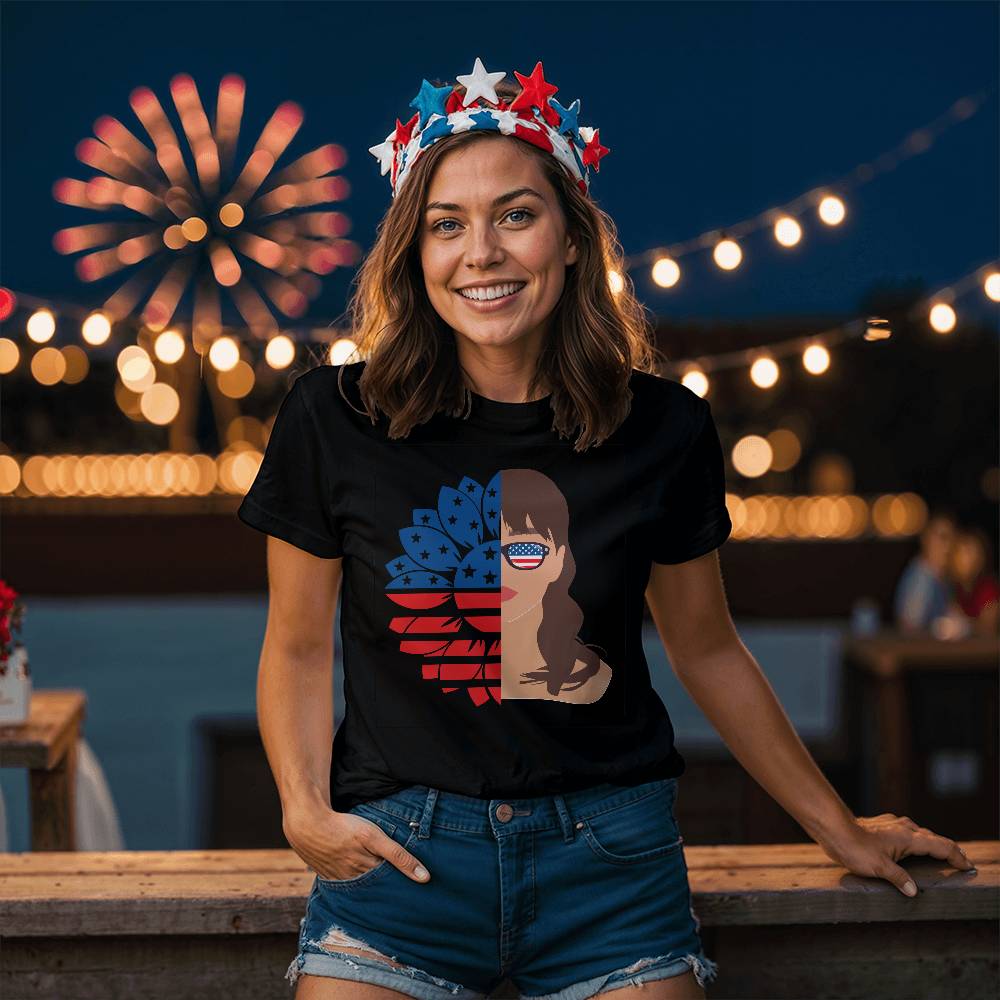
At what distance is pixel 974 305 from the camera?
4.81 metres

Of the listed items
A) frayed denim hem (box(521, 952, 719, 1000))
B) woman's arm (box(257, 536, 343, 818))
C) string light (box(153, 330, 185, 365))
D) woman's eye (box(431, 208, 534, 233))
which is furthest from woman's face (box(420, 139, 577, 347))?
string light (box(153, 330, 185, 365))

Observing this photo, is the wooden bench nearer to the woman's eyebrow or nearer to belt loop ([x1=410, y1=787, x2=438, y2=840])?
belt loop ([x1=410, y1=787, x2=438, y2=840])

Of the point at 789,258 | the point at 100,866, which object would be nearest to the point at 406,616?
the point at 100,866

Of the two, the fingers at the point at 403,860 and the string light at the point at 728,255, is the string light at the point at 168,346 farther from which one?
the fingers at the point at 403,860

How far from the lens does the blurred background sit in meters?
4.63

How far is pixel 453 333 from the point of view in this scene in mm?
1611

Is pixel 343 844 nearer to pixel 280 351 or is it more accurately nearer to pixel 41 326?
pixel 280 351

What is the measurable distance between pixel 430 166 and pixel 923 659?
4.56 m

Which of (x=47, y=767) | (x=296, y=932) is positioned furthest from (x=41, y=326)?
(x=296, y=932)

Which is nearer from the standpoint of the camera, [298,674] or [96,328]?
[298,674]

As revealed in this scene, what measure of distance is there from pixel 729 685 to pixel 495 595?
1.08 ft

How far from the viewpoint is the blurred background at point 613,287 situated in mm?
4633

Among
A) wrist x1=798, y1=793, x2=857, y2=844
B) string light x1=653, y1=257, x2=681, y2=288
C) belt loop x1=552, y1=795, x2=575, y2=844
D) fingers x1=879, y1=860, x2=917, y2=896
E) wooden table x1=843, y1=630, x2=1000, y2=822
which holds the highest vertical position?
string light x1=653, y1=257, x2=681, y2=288

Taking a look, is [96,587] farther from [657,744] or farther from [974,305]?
[657,744]
